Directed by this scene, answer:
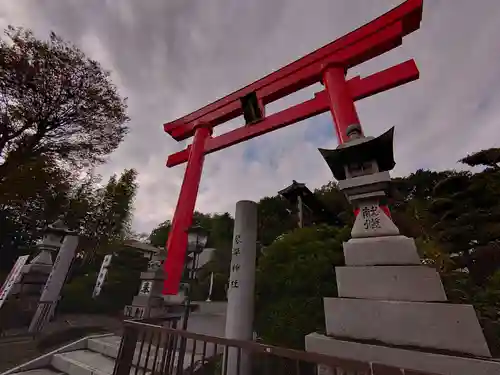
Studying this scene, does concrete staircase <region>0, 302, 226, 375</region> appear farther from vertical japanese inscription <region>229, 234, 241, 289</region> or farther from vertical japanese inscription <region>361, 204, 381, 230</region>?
vertical japanese inscription <region>361, 204, 381, 230</region>

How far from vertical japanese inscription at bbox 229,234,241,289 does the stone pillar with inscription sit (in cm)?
174

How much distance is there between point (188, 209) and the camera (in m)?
6.61

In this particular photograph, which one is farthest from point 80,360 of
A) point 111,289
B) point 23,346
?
point 111,289

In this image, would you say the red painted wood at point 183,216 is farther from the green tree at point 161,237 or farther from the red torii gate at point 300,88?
the green tree at point 161,237

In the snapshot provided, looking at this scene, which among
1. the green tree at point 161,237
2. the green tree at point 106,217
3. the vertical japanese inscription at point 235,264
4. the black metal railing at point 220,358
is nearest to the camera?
the black metal railing at point 220,358

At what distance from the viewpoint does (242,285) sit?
12.5 feet

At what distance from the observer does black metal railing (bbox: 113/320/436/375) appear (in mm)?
1499

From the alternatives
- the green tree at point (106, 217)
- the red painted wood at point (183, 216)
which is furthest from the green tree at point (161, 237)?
the red painted wood at point (183, 216)

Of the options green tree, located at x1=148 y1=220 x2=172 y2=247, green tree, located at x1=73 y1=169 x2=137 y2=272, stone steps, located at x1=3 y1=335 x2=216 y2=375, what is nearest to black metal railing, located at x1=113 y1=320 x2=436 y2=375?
stone steps, located at x1=3 y1=335 x2=216 y2=375

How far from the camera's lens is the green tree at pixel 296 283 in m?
3.41

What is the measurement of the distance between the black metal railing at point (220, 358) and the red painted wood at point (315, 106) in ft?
15.4

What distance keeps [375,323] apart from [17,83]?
33.2ft

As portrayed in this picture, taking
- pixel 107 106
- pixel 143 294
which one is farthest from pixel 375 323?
pixel 107 106

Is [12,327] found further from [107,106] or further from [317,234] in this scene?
[317,234]
